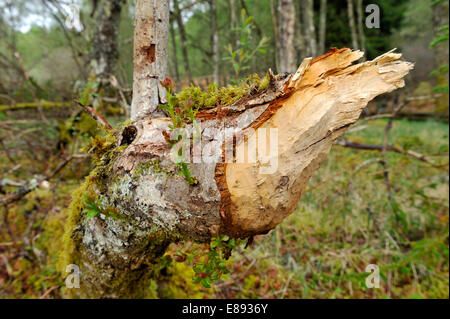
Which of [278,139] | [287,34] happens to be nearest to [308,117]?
[278,139]

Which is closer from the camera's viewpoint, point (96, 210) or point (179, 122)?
point (179, 122)

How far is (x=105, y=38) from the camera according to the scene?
359 cm

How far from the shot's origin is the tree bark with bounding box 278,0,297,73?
9.48ft

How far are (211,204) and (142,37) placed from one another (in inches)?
31.5

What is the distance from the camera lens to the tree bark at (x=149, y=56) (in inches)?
41.6

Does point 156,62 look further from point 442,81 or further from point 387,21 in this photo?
point 387,21

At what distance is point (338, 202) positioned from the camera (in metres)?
3.58

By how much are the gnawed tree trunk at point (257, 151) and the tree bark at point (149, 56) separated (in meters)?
0.20

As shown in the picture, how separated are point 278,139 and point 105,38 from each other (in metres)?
3.81

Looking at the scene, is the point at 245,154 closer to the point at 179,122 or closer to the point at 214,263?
the point at 179,122

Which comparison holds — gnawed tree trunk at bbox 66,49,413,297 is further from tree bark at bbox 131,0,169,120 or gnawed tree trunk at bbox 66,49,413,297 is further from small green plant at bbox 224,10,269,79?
small green plant at bbox 224,10,269,79

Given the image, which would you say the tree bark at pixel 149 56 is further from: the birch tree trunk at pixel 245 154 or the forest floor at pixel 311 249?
the forest floor at pixel 311 249

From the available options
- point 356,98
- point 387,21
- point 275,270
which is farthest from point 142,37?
point 387,21
